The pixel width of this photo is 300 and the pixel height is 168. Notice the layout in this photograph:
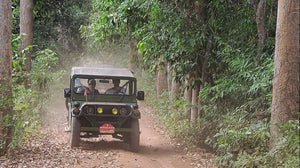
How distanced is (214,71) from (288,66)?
460 cm

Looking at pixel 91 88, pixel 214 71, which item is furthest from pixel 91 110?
pixel 214 71

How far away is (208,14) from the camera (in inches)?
467

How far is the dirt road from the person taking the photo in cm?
877

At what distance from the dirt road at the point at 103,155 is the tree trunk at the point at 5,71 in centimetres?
46

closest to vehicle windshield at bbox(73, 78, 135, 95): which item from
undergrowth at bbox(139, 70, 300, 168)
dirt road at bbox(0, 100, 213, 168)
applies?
dirt road at bbox(0, 100, 213, 168)

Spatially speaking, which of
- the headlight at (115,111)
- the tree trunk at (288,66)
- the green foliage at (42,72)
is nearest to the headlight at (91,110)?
the headlight at (115,111)

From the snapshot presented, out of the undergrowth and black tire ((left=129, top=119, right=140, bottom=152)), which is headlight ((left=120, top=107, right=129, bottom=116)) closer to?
black tire ((left=129, top=119, right=140, bottom=152))

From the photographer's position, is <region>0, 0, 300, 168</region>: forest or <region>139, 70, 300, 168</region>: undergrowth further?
<region>0, 0, 300, 168</region>: forest

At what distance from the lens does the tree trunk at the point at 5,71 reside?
8.57m

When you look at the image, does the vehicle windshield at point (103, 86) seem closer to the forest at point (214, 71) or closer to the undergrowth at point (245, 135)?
the forest at point (214, 71)

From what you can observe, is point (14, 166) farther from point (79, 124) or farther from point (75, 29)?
point (75, 29)

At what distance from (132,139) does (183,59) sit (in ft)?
9.29

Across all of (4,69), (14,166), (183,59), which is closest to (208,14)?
(183,59)

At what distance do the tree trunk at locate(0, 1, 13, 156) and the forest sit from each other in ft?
0.07
